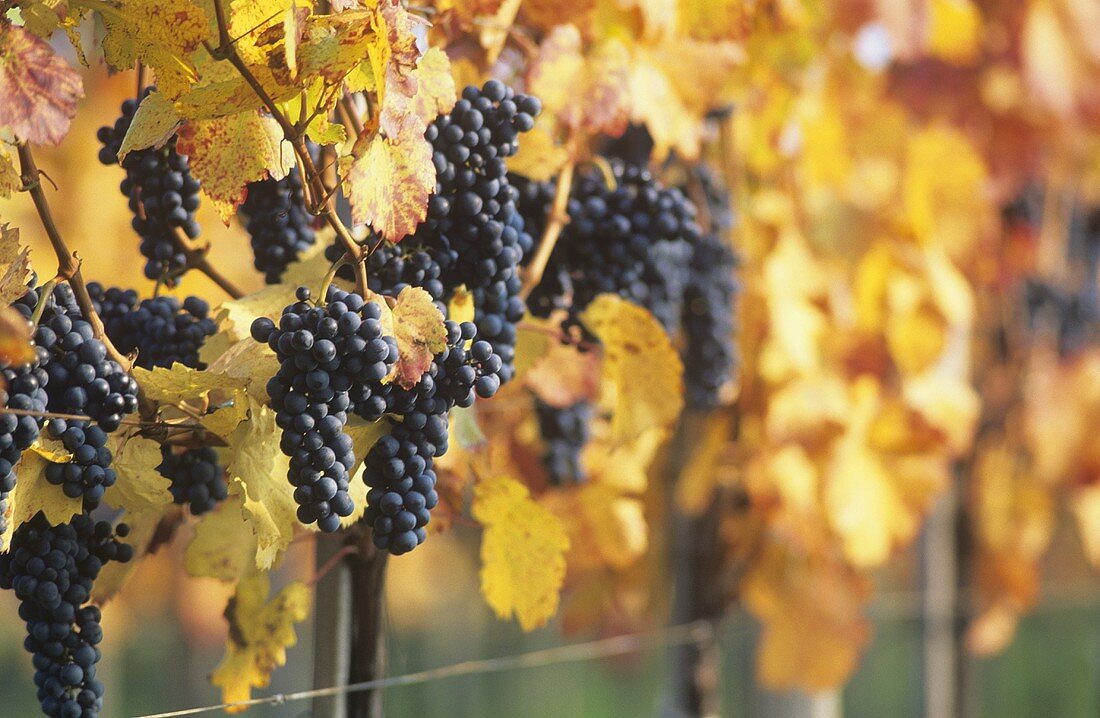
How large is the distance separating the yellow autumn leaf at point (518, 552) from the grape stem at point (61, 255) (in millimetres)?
329

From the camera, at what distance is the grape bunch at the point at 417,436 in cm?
74

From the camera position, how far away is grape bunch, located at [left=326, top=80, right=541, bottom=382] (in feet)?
2.72

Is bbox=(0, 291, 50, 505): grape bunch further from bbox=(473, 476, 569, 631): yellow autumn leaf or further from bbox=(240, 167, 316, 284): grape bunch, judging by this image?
bbox=(473, 476, 569, 631): yellow autumn leaf

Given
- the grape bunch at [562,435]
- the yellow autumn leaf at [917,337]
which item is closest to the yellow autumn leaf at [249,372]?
the grape bunch at [562,435]

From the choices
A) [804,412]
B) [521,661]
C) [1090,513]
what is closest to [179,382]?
[521,661]

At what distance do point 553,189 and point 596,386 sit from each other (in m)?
0.21

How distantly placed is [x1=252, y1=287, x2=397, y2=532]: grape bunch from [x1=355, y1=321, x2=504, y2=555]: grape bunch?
0.04 meters

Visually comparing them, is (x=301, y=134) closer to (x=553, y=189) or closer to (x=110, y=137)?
(x=110, y=137)

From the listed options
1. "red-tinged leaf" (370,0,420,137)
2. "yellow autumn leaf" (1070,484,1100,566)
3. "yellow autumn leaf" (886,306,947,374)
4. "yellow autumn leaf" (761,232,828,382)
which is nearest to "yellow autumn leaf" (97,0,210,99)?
"red-tinged leaf" (370,0,420,137)

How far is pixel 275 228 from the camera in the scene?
898mm

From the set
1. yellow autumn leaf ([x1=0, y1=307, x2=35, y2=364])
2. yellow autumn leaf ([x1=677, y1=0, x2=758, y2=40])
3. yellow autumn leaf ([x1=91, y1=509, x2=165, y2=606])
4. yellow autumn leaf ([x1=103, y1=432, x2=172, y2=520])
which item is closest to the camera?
yellow autumn leaf ([x1=0, y1=307, x2=35, y2=364])

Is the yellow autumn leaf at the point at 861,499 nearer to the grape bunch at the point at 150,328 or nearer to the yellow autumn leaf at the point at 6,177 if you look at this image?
the grape bunch at the point at 150,328

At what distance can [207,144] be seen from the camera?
74 centimetres

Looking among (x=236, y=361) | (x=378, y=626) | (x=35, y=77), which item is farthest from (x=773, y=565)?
(x=35, y=77)
